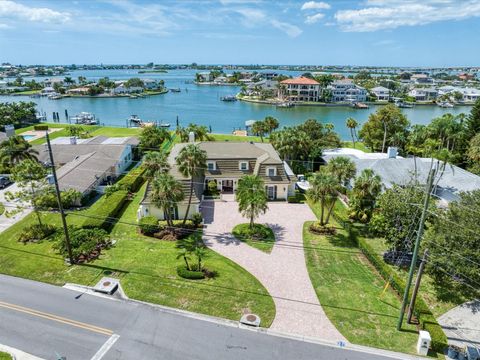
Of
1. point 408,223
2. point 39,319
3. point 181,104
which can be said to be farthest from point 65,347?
point 181,104

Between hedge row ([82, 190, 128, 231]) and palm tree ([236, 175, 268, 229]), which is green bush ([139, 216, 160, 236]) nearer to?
hedge row ([82, 190, 128, 231])

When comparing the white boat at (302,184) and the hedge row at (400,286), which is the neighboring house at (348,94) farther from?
the hedge row at (400,286)

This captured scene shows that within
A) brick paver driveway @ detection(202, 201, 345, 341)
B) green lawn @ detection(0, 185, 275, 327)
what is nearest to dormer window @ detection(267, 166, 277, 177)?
brick paver driveway @ detection(202, 201, 345, 341)

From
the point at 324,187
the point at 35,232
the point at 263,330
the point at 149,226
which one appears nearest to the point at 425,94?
the point at 324,187

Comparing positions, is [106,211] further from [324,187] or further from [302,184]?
[302,184]

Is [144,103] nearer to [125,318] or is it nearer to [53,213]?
[53,213]

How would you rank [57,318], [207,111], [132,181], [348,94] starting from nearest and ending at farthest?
[57,318]
[132,181]
[207,111]
[348,94]

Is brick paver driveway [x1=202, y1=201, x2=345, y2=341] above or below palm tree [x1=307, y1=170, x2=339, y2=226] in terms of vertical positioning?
below
